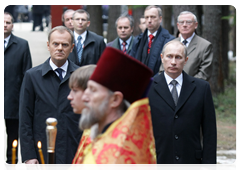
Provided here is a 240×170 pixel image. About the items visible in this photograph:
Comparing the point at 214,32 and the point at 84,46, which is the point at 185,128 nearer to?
the point at 84,46

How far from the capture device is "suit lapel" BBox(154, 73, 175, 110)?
416 cm

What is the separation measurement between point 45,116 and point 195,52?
8.80 ft

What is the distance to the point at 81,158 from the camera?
2.43 metres

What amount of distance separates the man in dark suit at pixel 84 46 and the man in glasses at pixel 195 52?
1437mm

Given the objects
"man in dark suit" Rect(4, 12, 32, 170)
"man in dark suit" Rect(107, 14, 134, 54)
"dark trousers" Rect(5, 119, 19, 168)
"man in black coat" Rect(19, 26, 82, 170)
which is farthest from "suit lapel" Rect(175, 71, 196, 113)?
"man in dark suit" Rect(107, 14, 134, 54)

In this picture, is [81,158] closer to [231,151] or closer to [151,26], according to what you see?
[151,26]

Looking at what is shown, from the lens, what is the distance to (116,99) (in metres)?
2.29

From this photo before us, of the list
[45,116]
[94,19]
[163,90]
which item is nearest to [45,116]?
[45,116]

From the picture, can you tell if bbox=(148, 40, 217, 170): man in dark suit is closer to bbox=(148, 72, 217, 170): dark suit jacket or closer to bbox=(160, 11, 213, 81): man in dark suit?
bbox=(148, 72, 217, 170): dark suit jacket

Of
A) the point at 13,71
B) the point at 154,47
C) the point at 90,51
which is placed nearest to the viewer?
the point at 154,47

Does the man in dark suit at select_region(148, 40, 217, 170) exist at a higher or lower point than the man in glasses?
lower

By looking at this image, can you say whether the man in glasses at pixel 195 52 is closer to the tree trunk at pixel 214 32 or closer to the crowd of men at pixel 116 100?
the crowd of men at pixel 116 100

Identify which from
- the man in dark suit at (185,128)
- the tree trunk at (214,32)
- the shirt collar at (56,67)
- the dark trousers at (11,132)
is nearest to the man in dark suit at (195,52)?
the man in dark suit at (185,128)

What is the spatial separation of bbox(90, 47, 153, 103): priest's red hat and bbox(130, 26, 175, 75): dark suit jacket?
3816 mm
